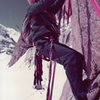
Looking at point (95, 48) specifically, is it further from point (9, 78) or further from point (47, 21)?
point (9, 78)

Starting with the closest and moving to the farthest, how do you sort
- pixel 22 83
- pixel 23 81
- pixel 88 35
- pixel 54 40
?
pixel 54 40
pixel 88 35
pixel 22 83
pixel 23 81

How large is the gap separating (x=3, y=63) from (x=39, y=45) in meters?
31.5

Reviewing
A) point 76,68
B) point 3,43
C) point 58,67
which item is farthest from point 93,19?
point 3,43

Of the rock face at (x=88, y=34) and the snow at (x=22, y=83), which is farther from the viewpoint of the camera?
the snow at (x=22, y=83)

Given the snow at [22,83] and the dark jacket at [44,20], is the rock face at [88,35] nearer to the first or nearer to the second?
the dark jacket at [44,20]

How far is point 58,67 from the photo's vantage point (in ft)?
68.8

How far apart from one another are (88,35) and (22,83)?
20.5 meters

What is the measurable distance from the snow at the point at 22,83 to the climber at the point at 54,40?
12.5 meters

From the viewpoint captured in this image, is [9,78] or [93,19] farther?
[9,78]

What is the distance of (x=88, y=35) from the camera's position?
4.13 meters

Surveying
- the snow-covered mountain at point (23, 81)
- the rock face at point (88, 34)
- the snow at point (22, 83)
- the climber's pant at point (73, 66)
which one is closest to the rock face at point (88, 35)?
the rock face at point (88, 34)

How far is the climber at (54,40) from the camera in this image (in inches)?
114

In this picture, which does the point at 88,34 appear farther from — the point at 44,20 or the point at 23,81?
the point at 23,81

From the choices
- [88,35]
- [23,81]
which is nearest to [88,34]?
[88,35]
